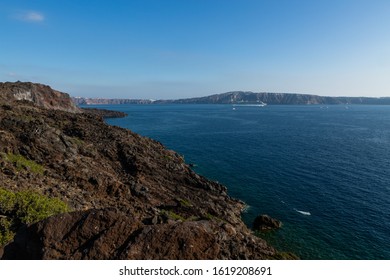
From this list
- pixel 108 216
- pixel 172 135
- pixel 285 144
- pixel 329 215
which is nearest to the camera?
pixel 108 216

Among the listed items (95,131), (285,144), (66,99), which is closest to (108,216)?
(95,131)

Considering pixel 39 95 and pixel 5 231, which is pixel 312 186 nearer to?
pixel 5 231

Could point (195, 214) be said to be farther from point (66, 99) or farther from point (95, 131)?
point (66, 99)

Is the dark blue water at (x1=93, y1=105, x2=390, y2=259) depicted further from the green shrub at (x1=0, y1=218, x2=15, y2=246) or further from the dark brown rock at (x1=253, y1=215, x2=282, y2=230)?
the green shrub at (x1=0, y1=218, x2=15, y2=246)

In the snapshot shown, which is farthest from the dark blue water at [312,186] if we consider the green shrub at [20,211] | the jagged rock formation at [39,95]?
the jagged rock formation at [39,95]

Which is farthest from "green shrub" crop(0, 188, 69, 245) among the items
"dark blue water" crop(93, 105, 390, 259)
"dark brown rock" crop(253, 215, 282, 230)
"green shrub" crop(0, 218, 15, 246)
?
"dark blue water" crop(93, 105, 390, 259)

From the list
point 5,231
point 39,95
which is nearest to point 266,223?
point 5,231

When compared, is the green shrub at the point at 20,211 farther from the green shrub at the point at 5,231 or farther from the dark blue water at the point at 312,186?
the dark blue water at the point at 312,186
